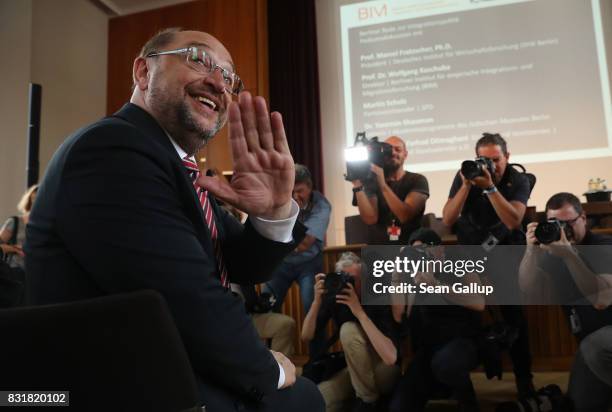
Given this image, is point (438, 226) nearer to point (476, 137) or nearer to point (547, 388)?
point (476, 137)

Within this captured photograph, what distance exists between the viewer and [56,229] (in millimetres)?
822

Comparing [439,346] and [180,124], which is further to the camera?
[439,346]

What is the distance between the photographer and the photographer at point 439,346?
2.46m

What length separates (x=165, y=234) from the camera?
2.68 ft

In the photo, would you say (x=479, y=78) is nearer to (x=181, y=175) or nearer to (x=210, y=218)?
(x=210, y=218)

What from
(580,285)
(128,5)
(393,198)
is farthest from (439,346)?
(128,5)

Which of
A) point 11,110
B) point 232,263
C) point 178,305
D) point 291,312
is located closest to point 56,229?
point 178,305

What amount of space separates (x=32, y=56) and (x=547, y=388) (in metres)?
5.27

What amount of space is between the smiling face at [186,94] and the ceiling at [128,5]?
18.1ft

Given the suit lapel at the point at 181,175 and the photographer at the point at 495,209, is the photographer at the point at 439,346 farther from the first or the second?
the suit lapel at the point at 181,175

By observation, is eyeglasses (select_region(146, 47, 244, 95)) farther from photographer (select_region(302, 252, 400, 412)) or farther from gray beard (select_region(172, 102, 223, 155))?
photographer (select_region(302, 252, 400, 412))

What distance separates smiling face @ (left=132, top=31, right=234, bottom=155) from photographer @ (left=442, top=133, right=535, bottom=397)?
1909 mm

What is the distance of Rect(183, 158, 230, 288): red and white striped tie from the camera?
3.49ft

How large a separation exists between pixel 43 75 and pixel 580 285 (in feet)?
17.1
